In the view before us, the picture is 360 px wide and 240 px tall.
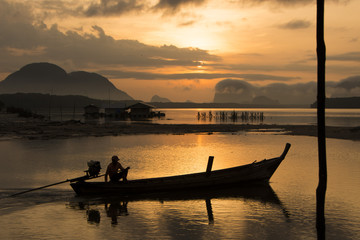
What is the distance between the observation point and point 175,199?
15688 millimetres

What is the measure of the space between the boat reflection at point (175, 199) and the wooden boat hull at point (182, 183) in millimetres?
270

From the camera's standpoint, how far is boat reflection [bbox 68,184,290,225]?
537 inches

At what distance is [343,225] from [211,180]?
622 centimetres

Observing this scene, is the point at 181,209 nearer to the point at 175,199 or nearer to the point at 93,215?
the point at 175,199

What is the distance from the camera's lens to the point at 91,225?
12266mm

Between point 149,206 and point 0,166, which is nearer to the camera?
point 149,206

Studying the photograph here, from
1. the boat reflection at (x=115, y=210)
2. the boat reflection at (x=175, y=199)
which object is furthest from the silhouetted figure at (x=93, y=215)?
the boat reflection at (x=115, y=210)

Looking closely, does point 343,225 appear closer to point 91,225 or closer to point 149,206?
point 149,206

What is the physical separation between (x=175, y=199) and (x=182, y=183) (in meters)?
0.86

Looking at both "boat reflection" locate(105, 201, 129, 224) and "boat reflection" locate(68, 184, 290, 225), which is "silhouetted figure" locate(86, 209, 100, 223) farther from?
"boat reflection" locate(105, 201, 129, 224)

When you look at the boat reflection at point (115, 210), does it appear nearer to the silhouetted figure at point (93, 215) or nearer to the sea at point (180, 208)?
the sea at point (180, 208)

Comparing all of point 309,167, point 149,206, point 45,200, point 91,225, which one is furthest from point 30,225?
point 309,167

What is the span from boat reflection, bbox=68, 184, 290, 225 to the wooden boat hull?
0.27m

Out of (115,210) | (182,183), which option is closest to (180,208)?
(182,183)
